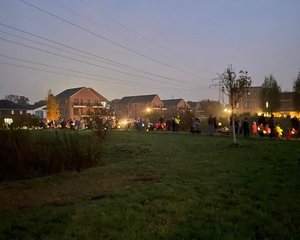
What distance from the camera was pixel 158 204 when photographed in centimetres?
734

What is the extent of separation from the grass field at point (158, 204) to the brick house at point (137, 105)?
327 feet

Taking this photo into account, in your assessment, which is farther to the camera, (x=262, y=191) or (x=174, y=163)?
(x=174, y=163)

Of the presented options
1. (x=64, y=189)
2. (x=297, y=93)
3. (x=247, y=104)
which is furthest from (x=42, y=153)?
(x=247, y=104)

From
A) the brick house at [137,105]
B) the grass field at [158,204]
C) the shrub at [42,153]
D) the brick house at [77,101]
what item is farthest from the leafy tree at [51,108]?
the grass field at [158,204]

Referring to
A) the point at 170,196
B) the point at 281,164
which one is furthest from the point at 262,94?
the point at 170,196

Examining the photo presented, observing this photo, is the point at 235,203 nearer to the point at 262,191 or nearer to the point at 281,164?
the point at 262,191

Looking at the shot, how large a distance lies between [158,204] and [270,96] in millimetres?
86809

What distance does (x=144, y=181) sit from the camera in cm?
1015

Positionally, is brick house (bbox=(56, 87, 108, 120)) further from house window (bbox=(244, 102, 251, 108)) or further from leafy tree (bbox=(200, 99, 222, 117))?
house window (bbox=(244, 102, 251, 108))

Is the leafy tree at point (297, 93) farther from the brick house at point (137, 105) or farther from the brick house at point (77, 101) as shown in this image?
the brick house at point (137, 105)

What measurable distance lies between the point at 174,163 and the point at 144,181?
3.99m

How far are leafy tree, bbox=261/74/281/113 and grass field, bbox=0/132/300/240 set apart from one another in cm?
7936

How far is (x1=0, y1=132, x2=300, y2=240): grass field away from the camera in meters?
5.68

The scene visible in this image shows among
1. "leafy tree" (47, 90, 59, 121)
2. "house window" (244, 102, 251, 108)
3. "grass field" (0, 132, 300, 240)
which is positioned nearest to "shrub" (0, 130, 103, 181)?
"grass field" (0, 132, 300, 240)
